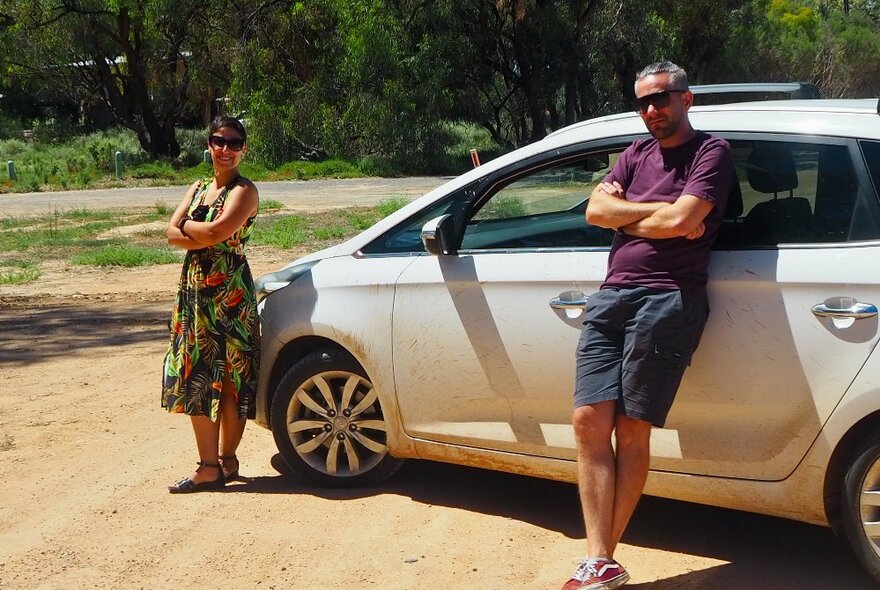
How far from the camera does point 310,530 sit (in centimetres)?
507

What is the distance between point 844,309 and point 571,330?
1047 millimetres

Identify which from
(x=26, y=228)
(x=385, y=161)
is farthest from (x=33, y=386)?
(x=385, y=161)

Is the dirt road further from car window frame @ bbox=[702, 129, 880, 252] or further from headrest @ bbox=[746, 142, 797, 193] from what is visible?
headrest @ bbox=[746, 142, 797, 193]

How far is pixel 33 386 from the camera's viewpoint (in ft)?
26.5

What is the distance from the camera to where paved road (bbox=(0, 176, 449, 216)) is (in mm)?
26000

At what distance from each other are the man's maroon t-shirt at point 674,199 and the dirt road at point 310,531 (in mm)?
1145

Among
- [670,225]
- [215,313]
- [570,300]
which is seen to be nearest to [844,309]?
[670,225]

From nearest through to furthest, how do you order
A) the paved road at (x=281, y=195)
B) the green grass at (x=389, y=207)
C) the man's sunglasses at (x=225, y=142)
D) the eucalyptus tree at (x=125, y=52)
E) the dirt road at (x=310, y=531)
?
the dirt road at (x=310, y=531) < the man's sunglasses at (x=225, y=142) < the green grass at (x=389, y=207) < the paved road at (x=281, y=195) < the eucalyptus tree at (x=125, y=52)

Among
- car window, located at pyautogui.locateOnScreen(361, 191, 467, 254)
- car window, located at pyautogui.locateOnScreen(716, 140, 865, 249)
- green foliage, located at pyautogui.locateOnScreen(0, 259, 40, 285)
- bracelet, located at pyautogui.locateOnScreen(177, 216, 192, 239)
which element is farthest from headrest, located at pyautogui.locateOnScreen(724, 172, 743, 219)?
green foliage, located at pyautogui.locateOnScreen(0, 259, 40, 285)

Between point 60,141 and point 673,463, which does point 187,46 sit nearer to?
point 60,141

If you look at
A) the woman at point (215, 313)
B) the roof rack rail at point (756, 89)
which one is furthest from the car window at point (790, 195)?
the woman at point (215, 313)

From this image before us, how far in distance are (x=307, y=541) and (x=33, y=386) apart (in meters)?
3.86

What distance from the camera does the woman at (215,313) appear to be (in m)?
5.55

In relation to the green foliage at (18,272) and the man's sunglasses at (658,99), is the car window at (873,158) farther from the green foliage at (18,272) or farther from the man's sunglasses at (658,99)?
the green foliage at (18,272)
